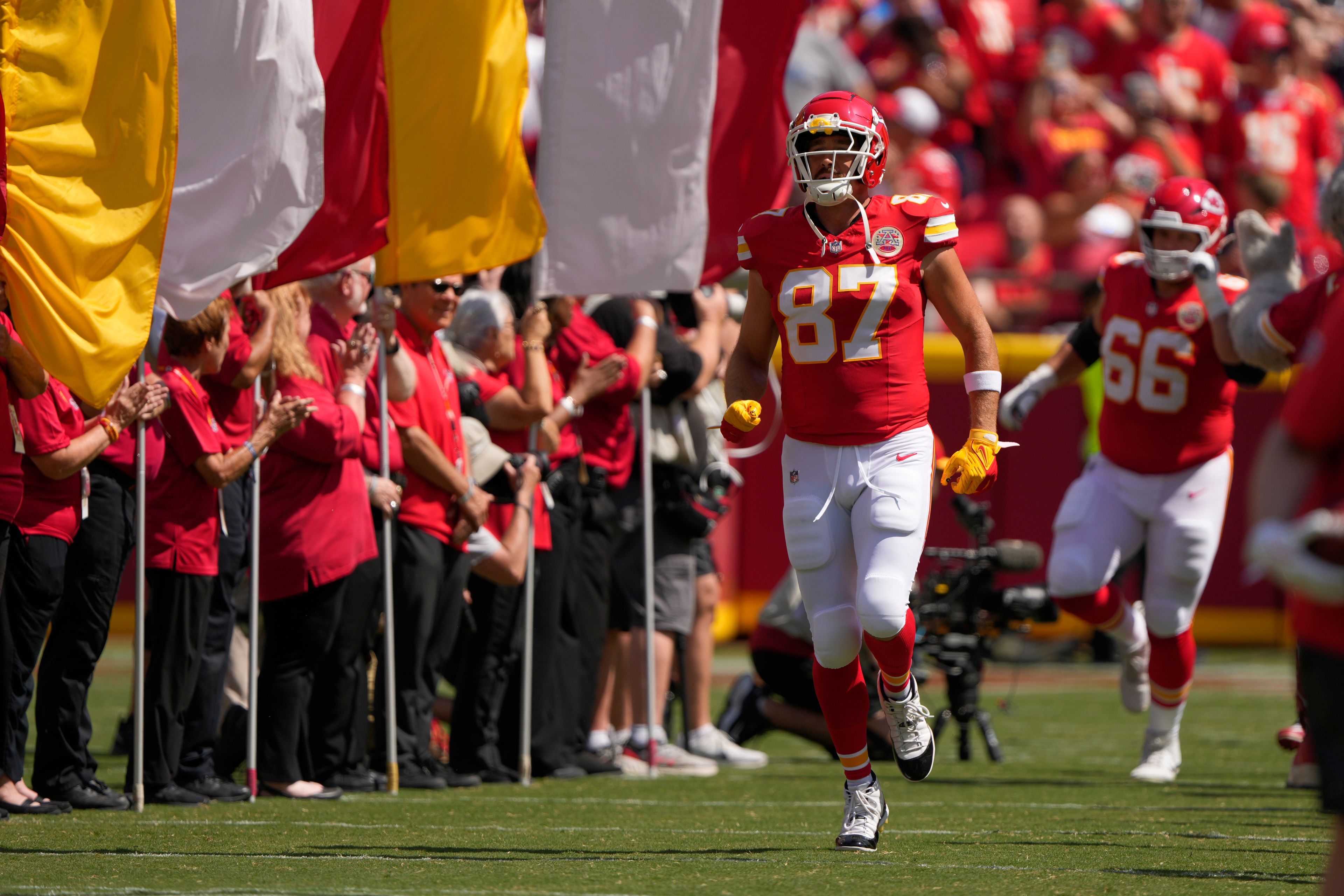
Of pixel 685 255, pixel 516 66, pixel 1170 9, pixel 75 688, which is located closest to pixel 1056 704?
pixel 685 255

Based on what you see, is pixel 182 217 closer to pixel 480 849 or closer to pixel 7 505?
pixel 7 505

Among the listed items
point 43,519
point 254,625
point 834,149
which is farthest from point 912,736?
point 43,519

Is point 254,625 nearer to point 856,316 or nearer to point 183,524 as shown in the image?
point 183,524

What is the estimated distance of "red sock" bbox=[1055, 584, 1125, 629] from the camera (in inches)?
339

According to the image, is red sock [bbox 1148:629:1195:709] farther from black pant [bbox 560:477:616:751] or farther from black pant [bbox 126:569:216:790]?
black pant [bbox 126:569:216:790]

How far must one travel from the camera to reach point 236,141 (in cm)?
695

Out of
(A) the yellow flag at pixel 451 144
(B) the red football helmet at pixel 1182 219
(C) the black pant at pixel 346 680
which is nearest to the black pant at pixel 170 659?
(C) the black pant at pixel 346 680

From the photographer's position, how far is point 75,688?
678 cm

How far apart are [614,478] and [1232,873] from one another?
4.20 m

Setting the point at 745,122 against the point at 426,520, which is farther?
the point at 745,122

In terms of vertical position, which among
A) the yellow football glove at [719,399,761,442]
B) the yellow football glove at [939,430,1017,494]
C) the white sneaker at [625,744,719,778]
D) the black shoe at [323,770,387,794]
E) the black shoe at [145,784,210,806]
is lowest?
the white sneaker at [625,744,719,778]

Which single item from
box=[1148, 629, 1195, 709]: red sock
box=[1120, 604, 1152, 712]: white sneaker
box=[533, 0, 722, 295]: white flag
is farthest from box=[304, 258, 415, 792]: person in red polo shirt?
box=[1120, 604, 1152, 712]: white sneaker

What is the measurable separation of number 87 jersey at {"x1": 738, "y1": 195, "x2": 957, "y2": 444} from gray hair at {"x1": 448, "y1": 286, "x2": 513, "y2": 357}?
262 cm

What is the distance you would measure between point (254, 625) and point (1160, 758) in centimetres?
411
